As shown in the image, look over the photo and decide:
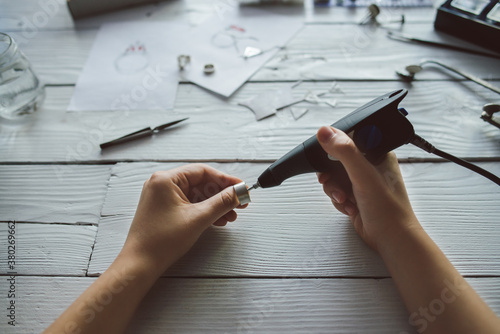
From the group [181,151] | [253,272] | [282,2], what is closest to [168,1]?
[282,2]

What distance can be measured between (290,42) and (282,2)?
6.9 inches

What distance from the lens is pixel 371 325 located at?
486mm

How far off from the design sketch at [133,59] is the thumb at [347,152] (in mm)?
524

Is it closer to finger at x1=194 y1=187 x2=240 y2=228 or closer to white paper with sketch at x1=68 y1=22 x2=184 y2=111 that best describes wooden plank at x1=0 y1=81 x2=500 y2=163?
white paper with sketch at x1=68 y1=22 x2=184 y2=111

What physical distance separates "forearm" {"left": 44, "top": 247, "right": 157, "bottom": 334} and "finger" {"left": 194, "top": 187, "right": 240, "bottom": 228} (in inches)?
4.2

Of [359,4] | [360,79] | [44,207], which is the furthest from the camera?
[359,4]

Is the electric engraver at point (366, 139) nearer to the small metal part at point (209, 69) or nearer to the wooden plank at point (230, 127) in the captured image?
the wooden plank at point (230, 127)

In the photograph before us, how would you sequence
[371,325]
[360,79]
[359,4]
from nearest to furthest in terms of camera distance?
[371,325], [360,79], [359,4]

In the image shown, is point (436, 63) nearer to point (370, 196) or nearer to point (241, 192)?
point (370, 196)

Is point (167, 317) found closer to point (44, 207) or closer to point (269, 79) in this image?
point (44, 207)

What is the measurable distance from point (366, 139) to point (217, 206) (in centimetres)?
25

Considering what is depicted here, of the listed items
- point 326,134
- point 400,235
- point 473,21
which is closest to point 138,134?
point 326,134

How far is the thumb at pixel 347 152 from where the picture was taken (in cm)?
48

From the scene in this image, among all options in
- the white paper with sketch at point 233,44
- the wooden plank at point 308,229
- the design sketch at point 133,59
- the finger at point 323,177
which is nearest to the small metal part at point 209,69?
the white paper with sketch at point 233,44
